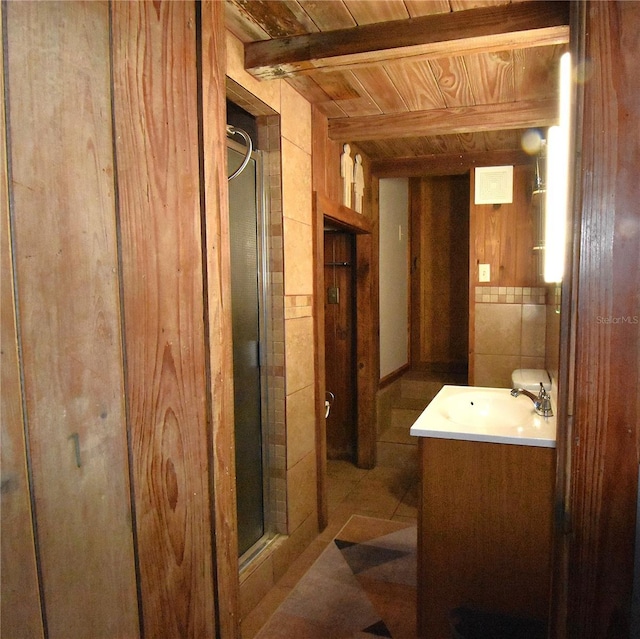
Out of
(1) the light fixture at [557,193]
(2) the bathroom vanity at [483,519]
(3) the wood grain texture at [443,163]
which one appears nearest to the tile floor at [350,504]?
(2) the bathroom vanity at [483,519]

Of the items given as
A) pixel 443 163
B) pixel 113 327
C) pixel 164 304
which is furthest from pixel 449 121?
pixel 113 327

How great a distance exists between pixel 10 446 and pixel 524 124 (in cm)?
289

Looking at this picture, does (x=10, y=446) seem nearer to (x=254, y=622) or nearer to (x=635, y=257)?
(x=635, y=257)

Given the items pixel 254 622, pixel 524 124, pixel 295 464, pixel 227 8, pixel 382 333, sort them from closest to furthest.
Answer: pixel 227 8 → pixel 254 622 → pixel 295 464 → pixel 524 124 → pixel 382 333

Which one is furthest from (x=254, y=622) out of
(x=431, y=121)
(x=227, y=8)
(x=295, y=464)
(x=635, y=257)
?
(x=431, y=121)

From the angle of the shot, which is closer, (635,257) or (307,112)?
(635,257)

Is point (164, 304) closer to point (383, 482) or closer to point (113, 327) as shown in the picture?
point (113, 327)

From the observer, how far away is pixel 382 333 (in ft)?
13.6

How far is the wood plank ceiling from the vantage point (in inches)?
68.4

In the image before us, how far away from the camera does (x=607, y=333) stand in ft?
2.52

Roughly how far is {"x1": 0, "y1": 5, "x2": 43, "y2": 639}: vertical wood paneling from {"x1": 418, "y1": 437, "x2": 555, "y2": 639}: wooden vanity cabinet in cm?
144

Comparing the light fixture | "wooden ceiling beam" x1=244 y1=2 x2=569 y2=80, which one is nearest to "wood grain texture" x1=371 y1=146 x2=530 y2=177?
the light fixture

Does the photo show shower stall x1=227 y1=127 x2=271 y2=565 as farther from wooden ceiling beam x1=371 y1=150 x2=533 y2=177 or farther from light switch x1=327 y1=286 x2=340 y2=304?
wooden ceiling beam x1=371 y1=150 x2=533 y2=177

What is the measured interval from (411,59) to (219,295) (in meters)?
1.48
